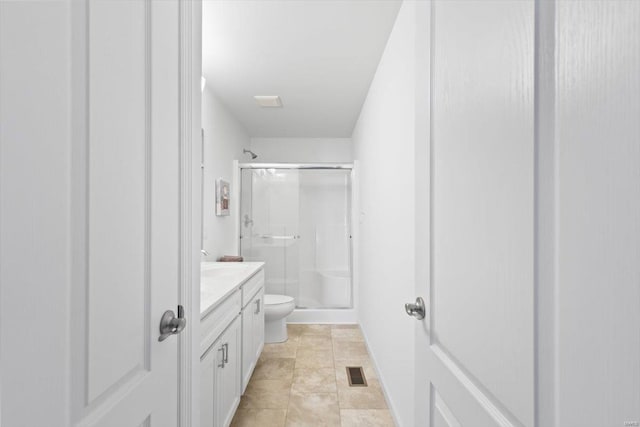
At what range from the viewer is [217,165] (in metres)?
3.34

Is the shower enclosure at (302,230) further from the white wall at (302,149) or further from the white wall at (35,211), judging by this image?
the white wall at (35,211)

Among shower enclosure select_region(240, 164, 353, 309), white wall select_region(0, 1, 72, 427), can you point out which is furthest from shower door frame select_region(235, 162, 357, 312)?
white wall select_region(0, 1, 72, 427)

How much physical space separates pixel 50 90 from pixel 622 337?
0.79 meters

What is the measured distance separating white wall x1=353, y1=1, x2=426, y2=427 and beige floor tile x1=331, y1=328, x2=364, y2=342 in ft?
1.39

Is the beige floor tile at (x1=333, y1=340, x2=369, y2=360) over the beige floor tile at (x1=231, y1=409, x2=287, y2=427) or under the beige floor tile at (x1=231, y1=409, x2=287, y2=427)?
under

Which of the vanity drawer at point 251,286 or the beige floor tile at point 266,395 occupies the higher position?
the vanity drawer at point 251,286

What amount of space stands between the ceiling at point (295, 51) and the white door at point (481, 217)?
1233 millimetres

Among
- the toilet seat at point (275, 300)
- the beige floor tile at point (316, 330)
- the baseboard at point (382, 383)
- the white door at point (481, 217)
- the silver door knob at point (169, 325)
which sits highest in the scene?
the white door at point (481, 217)

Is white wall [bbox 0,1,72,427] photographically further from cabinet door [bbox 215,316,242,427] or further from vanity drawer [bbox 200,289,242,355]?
cabinet door [bbox 215,316,242,427]

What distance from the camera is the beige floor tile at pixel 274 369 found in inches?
106

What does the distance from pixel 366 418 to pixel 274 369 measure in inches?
37.3

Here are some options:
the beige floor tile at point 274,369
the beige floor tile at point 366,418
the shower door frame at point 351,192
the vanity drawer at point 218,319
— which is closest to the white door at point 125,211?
the vanity drawer at point 218,319

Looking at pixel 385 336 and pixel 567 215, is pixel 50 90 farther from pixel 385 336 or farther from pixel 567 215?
pixel 385 336

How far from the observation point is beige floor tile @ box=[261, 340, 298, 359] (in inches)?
123
